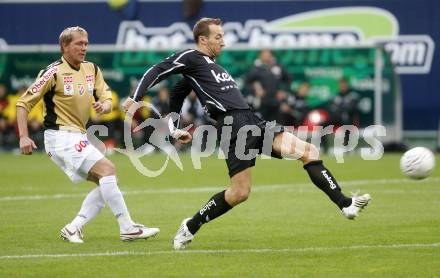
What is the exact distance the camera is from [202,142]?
27.8 metres

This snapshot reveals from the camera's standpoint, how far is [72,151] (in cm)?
1135

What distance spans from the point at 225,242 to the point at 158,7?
21.2 metres

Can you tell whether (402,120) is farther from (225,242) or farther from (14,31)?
→ (225,242)

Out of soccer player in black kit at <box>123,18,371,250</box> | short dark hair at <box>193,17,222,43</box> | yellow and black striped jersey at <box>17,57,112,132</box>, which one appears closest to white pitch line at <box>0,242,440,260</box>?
soccer player in black kit at <box>123,18,371,250</box>

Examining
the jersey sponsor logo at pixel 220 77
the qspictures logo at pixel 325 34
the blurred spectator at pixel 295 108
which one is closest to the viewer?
the jersey sponsor logo at pixel 220 77

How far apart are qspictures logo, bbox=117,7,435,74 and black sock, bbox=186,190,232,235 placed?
19899 mm

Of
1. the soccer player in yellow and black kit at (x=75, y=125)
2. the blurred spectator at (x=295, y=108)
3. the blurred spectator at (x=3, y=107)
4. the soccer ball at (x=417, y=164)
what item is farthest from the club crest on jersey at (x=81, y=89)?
the blurred spectator at (x=3, y=107)

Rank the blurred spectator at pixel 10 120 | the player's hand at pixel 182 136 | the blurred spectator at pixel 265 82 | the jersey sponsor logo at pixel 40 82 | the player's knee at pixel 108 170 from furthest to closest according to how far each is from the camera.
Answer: the blurred spectator at pixel 10 120 → the blurred spectator at pixel 265 82 → the player's knee at pixel 108 170 → the jersey sponsor logo at pixel 40 82 → the player's hand at pixel 182 136

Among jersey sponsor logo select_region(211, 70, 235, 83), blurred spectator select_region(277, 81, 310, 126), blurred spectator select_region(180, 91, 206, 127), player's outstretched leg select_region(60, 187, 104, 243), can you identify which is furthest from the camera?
blurred spectator select_region(180, 91, 206, 127)

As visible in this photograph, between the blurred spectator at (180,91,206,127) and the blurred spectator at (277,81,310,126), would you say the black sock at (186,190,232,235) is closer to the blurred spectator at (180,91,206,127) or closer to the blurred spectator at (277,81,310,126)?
the blurred spectator at (277,81,310,126)

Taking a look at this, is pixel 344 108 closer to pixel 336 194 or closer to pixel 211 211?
pixel 336 194

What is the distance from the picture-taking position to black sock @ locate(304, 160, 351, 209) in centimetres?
1052

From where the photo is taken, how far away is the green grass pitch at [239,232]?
9586 mm

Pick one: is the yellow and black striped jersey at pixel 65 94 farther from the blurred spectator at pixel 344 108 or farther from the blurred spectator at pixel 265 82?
the blurred spectator at pixel 344 108
